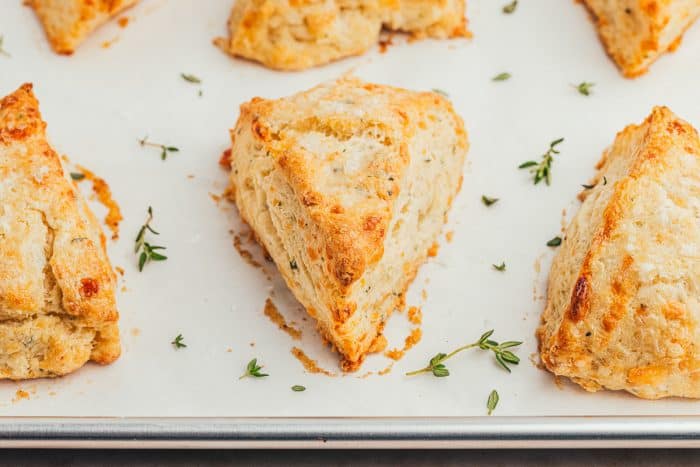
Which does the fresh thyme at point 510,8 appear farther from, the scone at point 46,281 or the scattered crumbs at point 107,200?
the scone at point 46,281

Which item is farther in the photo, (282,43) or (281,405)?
(282,43)

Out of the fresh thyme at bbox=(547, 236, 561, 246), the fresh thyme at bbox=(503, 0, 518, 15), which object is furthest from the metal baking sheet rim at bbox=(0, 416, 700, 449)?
the fresh thyme at bbox=(503, 0, 518, 15)

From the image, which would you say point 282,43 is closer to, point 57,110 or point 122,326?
point 57,110

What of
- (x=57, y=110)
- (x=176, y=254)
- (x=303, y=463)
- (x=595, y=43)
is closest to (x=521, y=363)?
(x=303, y=463)

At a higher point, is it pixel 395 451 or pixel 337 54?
pixel 337 54

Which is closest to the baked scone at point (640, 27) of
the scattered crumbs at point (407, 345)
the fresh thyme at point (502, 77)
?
the fresh thyme at point (502, 77)

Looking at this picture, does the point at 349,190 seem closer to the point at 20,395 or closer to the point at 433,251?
the point at 433,251

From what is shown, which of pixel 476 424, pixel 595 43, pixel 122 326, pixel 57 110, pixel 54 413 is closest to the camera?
pixel 476 424

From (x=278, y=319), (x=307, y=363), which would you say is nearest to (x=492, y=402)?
(x=307, y=363)

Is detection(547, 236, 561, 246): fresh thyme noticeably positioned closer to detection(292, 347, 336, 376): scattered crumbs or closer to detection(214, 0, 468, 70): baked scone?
detection(292, 347, 336, 376): scattered crumbs
